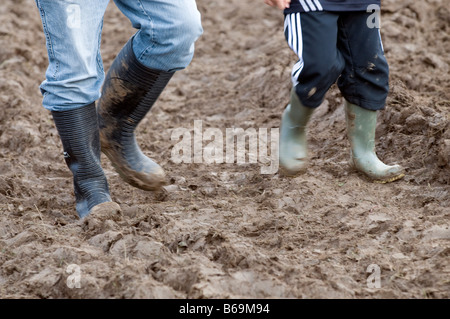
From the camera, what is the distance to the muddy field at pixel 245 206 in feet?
8.21

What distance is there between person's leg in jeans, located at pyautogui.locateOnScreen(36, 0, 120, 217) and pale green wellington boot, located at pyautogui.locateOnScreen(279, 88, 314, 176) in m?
0.82

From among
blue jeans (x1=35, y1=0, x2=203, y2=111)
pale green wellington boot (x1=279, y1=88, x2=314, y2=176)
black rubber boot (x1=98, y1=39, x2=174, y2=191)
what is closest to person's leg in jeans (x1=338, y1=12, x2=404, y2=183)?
pale green wellington boot (x1=279, y1=88, x2=314, y2=176)

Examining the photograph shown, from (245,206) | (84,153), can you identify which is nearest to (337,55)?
(245,206)

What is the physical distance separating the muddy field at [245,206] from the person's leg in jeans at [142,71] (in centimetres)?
21

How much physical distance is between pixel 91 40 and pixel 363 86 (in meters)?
1.27

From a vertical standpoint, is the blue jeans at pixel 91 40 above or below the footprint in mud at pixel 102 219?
above

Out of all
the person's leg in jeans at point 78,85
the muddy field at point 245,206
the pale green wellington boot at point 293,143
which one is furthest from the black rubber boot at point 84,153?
the pale green wellington boot at point 293,143

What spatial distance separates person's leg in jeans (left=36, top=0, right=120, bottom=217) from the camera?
2730mm

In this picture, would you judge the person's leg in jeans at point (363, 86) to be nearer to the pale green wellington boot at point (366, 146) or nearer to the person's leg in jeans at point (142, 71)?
the pale green wellington boot at point (366, 146)

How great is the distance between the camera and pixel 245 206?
3318 mm

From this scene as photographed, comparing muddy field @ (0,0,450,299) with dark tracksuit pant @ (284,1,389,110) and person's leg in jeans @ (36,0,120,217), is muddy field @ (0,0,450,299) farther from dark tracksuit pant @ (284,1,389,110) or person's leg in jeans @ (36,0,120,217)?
dark tracksuit pant @ (284,1,389,110)

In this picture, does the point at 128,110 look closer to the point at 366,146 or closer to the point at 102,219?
the point at 102,219

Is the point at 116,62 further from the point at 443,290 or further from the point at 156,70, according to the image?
the point at 443,290
